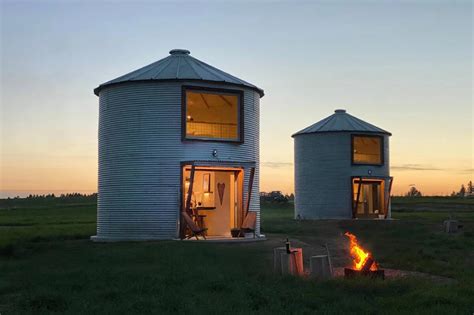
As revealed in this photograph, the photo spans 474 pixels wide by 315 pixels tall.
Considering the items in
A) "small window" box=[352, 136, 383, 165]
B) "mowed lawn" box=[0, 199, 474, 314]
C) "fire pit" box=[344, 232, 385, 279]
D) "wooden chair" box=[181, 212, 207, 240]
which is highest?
"small window" box=[352, 136, 383, 165]

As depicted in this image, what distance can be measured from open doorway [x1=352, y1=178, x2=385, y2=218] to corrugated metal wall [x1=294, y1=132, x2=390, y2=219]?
61 cm

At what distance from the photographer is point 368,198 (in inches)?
1603

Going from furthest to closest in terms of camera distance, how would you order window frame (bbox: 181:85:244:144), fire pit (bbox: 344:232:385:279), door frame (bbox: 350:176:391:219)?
1. door frame (bbox: 350:176:391:219)
2. window frame (bbox: 181:85:244:144)
3. fire pit (bbox: 344:232:385:279)

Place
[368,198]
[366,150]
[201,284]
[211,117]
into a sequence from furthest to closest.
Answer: [366,150] < [368,198] < [211,117] < [201,284]

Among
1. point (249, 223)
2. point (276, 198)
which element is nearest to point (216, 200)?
point (249, 223)

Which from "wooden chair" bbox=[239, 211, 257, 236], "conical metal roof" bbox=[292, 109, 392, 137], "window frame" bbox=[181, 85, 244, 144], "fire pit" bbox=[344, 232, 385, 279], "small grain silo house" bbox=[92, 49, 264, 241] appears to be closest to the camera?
"fire pit" bbox=[344, 232, 385, 279]

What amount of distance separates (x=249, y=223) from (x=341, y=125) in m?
17.3

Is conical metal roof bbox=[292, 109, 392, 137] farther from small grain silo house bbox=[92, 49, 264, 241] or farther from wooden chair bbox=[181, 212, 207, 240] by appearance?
wooden chair bbox=[181, 212, 207, 240]

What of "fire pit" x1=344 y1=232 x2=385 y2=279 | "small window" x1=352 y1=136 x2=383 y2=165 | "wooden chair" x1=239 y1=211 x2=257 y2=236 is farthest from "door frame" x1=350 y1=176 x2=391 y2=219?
"fire pit" x1=344 y1=232 x2=385 y2=279

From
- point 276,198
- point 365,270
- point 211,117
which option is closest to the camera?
point 365,270

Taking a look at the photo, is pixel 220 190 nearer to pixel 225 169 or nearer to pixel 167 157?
pixel 225 169

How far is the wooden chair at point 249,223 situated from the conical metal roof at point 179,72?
15.8 feet

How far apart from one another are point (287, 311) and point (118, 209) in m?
14.4

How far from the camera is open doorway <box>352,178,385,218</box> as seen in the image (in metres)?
38.3
